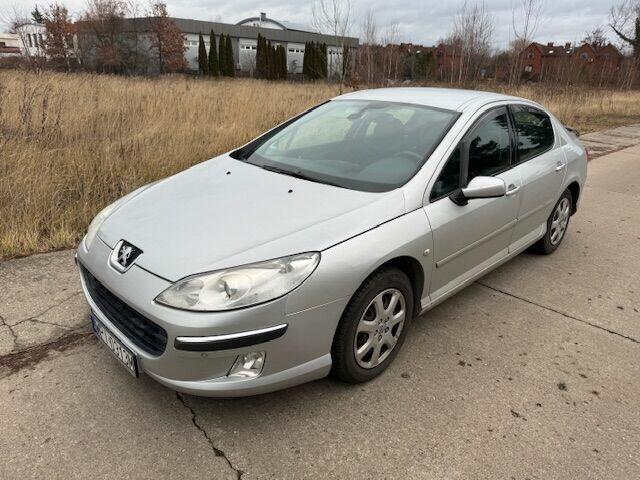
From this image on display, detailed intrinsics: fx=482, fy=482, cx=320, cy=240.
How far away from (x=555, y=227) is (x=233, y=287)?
11.4 ft

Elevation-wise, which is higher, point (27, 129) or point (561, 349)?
point (27, 129)

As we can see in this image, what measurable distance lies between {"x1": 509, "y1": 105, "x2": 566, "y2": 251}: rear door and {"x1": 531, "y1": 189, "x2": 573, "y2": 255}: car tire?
0.56ft

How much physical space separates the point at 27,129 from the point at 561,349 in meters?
6.28

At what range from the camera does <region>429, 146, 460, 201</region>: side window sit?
2.82 m

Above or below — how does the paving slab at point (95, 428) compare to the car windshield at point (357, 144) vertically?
below

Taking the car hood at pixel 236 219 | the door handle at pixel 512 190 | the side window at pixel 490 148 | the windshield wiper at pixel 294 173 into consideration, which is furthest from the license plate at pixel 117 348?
the door handle at pixel 512 190

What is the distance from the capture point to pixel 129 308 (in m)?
2.23

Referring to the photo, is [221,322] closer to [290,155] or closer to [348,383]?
[348,383]

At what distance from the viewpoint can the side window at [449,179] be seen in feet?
9.25

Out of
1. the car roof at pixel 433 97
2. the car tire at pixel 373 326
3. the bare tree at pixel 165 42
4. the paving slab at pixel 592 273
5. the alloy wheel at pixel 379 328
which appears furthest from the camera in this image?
the bare tree at pixel 165 42

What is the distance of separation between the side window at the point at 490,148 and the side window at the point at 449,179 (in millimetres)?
134

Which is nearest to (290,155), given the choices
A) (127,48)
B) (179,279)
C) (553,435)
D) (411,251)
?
(411,251)

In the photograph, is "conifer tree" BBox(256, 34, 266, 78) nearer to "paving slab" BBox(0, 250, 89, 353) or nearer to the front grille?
"paving slab" BBox(0, 250, 89, 353)

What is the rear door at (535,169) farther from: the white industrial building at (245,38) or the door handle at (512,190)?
the white industrial building at (245,38)
